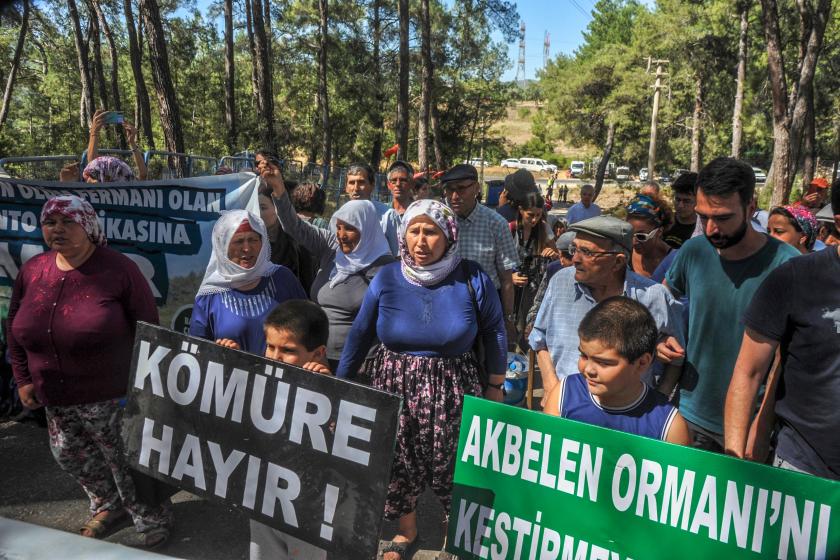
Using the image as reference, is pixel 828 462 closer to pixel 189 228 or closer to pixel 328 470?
pixel 328 470

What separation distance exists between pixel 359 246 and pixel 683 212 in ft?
9.29

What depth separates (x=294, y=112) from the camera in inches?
1409

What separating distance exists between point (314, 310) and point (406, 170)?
119 inches

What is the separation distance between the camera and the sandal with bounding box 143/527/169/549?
138 inches

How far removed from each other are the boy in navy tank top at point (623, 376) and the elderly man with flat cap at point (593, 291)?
493mm

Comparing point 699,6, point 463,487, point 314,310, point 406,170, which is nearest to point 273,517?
point 463,487

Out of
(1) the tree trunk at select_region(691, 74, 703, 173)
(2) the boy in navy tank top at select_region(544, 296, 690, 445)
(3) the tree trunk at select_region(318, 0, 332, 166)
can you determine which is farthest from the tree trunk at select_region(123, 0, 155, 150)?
(1) the tree trunk at select_region(691, 74, 703, 173)

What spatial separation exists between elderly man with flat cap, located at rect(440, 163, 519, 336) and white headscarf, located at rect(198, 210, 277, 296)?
189 centimetres

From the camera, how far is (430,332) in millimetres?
3002

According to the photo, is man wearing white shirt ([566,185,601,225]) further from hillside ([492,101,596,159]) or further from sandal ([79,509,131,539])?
hillside ([492,101,596,159])

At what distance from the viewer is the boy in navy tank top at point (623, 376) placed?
7.47 feet

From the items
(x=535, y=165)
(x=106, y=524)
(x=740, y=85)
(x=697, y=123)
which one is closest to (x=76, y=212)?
(x=106, y=524)

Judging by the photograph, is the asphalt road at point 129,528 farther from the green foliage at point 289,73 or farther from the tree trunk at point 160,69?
the green foliage at point 289,73

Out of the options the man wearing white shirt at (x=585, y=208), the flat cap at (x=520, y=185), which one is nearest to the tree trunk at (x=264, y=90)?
the man wearing white shirt at (x=585, y=208)
